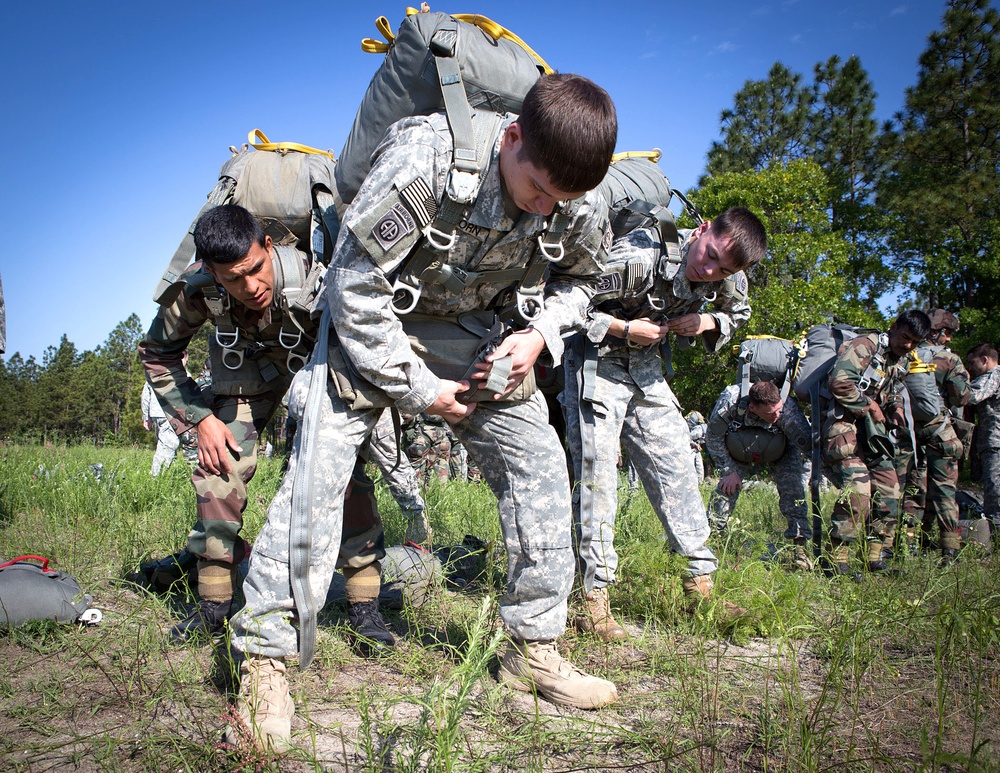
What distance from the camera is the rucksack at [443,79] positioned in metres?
2.03

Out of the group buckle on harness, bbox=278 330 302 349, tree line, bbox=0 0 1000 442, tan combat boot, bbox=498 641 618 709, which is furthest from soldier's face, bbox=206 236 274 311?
tree line, bbox=0 0 1000 442

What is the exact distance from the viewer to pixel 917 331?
5121mm

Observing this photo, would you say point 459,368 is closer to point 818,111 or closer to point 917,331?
point 917,331

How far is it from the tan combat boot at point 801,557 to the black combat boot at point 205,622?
322cm

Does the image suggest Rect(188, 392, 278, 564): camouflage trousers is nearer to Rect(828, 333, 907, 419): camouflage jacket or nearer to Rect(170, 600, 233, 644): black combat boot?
Rect(170, 600, 233, 644): black combat boot

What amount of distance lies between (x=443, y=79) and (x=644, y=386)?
1.90 meters

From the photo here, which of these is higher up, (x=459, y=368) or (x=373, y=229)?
(x=373, y=229)

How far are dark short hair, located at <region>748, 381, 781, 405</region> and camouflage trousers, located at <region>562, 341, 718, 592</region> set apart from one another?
2108 mm

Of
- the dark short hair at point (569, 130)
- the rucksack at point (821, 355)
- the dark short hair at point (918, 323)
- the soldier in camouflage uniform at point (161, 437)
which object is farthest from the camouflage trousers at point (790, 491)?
the soldier in camouflage uniform at point (161, 437)

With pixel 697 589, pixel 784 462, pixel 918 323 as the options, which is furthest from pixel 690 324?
pixel 784 462

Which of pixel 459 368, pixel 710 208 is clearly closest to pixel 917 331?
pixel 459 368

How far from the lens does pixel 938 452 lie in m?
6.07

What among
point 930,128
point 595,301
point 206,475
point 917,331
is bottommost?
point 206,475

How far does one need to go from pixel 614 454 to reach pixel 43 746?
2446 millimetres
